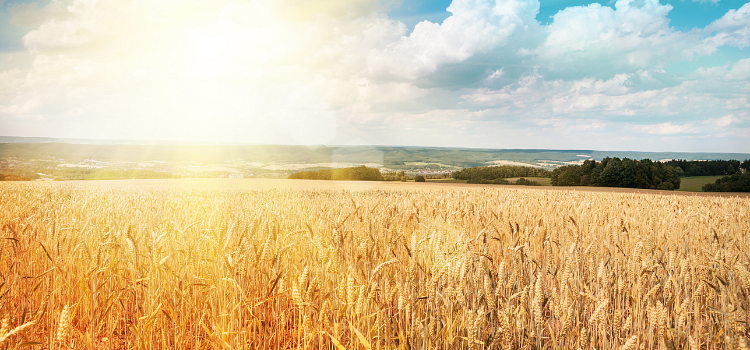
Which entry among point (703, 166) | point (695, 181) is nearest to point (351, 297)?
point (695, 181)

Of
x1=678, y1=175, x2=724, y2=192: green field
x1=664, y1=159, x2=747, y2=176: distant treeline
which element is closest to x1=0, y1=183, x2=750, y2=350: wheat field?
x1=678, y1=175, x2=724, y2=192: green field

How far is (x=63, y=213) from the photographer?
5059mm

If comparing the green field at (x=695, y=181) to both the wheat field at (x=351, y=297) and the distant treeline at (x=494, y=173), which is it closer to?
the distant treeline at (x=494, y=173)

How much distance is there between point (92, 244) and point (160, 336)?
187 cm

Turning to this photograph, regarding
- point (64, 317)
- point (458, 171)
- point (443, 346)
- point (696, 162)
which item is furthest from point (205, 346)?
point (696, 162)

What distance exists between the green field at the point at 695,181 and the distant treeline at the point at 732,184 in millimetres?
844

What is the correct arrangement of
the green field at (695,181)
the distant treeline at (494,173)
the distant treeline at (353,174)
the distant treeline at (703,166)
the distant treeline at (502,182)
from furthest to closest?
the distant treeline at (494,173) < the distant treeline at (703,166) < the distant treeline at (353,174) < the distant treeline at (502,182) < the green field at (695,181)

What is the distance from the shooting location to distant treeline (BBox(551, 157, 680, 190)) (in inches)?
1415

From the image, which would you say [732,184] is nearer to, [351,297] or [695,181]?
[695,181]

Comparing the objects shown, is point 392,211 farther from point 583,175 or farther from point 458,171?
point 583,175

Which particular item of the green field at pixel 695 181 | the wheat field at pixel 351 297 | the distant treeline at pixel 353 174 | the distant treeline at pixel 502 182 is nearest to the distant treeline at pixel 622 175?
the green field at pixel 695 181

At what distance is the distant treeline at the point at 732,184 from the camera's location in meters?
29.8

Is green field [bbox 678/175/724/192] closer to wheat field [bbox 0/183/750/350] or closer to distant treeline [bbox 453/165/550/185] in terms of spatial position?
distant treeline [bbox 453/165/550/185]

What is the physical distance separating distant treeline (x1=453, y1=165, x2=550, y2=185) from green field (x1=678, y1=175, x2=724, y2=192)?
1201 cm
